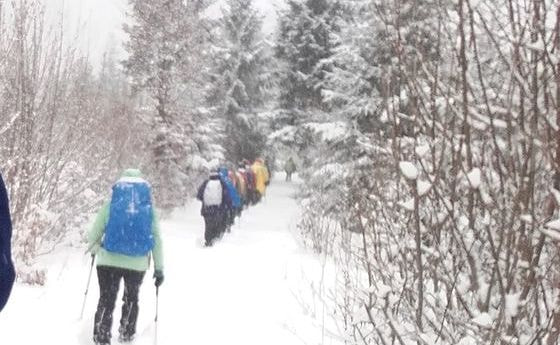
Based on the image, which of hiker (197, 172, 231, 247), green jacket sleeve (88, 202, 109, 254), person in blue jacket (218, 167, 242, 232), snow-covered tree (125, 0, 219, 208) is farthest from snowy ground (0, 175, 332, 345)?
snow-covered tree (125, 0, 219, 208)

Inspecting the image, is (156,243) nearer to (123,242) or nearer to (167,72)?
(123,242)

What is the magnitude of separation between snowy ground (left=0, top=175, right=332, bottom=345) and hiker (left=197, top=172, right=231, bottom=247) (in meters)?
0.49

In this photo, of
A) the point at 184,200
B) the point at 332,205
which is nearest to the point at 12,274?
the point at 332,205

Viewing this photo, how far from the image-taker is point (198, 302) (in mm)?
9273

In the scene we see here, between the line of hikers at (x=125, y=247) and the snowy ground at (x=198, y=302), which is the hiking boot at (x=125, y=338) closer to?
the line of hikers at (x=125, y=247)

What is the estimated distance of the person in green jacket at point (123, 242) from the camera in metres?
6.55

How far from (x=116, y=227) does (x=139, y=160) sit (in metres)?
12.2

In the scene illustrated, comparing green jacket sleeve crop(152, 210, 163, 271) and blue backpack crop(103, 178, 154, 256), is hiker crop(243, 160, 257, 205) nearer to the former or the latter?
green jacket sleeve crop(152, 210, 163, 271)

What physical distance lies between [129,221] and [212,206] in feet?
30.1

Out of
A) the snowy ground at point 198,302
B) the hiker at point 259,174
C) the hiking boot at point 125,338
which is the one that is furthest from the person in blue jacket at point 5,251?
the hiker at point 259,174

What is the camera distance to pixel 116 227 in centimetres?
656

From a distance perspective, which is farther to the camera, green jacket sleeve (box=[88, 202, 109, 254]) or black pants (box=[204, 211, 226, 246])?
black pants (box=[204, 211, 226, 246])

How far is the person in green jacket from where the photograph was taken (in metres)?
6.55

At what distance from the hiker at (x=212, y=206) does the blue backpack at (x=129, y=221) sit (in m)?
8.86
